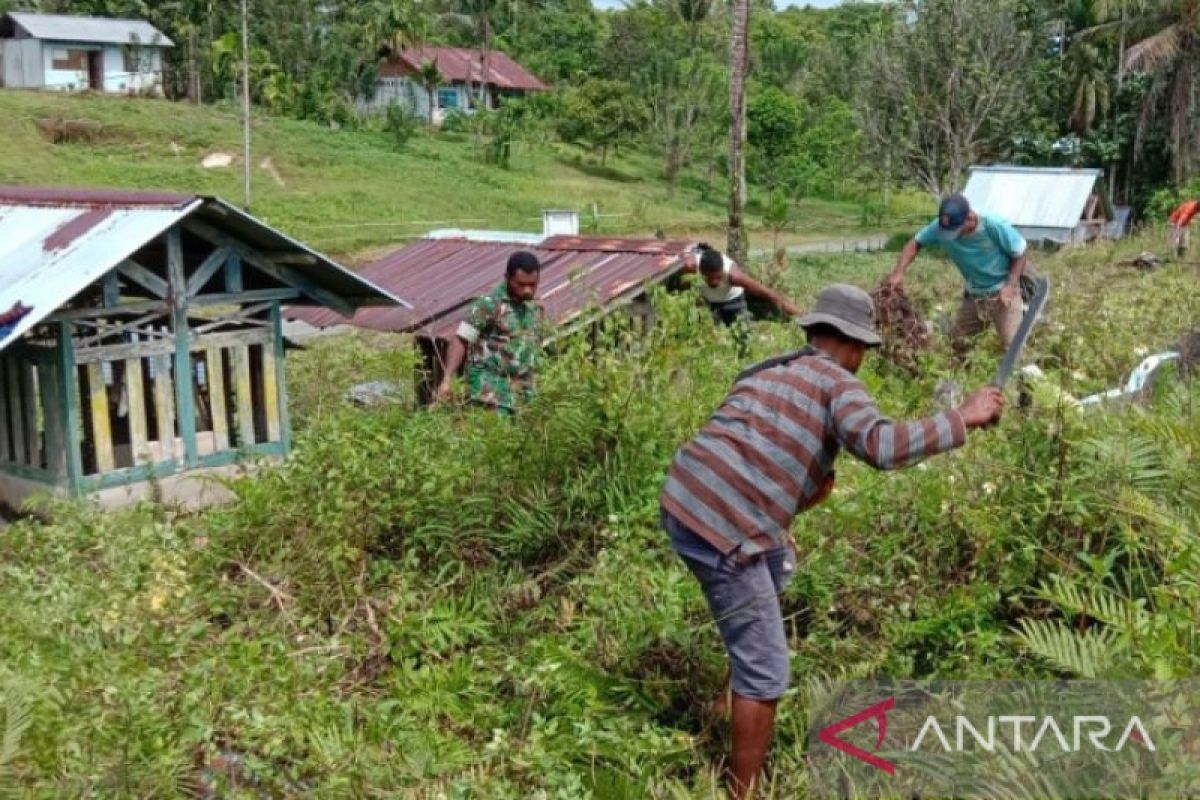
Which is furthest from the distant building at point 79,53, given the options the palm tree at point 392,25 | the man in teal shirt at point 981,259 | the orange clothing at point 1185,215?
the man in teal shirt at point 981,259

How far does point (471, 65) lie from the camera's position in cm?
5178

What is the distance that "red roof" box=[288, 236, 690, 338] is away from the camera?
9.02 meters

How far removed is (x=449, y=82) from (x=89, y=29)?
14.2m

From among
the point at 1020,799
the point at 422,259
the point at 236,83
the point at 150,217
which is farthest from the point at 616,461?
the point at 236,83

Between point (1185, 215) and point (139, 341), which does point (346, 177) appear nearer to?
point (1185, 215)

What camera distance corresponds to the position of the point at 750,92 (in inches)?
1890

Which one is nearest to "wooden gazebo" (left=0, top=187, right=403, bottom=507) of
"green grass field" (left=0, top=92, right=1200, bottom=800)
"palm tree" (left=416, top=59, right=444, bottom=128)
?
"green grass field" (left=0, top=92, right=1200, bottom=800)

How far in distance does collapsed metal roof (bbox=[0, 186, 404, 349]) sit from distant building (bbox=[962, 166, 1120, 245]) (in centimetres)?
2281

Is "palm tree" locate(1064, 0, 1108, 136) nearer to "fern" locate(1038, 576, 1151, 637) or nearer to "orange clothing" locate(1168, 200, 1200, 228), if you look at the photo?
"orange clothing" locate(1168, 200, 1200, 228)

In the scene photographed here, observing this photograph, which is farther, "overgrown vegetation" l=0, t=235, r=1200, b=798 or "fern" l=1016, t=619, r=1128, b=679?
"overgrown vegetation" l=0, t=235, r=1200, b=798

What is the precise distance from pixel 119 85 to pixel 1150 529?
47.5 metres

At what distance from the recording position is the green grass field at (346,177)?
102ft

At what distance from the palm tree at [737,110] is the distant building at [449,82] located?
109ft

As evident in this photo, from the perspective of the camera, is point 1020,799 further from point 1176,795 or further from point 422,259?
point 422,259
